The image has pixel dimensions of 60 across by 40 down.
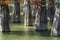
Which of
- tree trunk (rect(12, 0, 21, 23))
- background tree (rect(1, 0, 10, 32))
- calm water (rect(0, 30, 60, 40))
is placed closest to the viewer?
calm water (rect(0, 30, 60, 40))

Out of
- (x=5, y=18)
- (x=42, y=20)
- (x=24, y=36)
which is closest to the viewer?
(x=24, y=36)

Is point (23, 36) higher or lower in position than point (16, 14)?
lower

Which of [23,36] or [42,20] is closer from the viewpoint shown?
[23,36]

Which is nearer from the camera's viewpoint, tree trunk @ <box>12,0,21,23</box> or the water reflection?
the water reflection

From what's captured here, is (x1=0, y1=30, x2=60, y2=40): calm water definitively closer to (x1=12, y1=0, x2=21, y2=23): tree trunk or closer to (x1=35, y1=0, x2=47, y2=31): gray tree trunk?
(x1=35, y1=0, x2=47, y2=31): gray tree trunk

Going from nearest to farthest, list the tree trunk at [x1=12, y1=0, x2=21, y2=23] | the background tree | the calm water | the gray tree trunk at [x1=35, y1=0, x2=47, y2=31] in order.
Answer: the calm water
the background tree
the gray tree trunk at [x1=35, y1=0, x2=47, y2=31]
the tree trunk at [x1=12, y1=0, x2=21, y2=23]

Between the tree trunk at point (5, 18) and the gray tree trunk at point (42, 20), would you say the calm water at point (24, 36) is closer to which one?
the tree trunk at point (5, 18)

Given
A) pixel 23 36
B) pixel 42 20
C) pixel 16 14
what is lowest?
pixel 23 36

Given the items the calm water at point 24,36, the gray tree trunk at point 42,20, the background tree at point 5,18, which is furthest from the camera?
the gray tree trunk at point 42,20

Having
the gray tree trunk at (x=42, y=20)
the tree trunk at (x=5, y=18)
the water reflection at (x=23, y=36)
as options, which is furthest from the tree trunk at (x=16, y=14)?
the water reflection at (x=23, y=36)

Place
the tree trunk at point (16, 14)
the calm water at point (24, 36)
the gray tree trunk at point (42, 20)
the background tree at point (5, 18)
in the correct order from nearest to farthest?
the calm water at point (24, 36)
the background tree at point (5, 18)
the gray tree trunk at point (42, 20)
the tree trunk at point (16, 14)

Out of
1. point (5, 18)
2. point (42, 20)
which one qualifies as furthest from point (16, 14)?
point (5, 18)

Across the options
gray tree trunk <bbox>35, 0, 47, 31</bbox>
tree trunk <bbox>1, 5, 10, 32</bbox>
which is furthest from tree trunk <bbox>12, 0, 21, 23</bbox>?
tree trunk <bbox>1, 5, 10, 32</bbox>

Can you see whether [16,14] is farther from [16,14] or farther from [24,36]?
[24,36]
